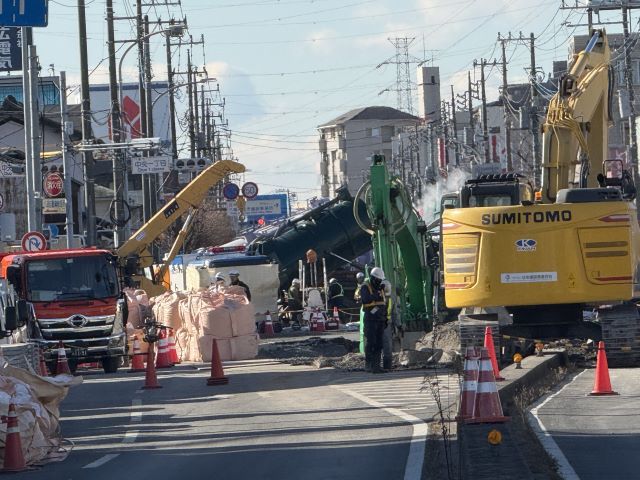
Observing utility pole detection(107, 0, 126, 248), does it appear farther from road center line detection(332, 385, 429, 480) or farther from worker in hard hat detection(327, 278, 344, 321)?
road center line detection(332, 385, 429, 480)

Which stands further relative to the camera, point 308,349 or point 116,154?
point 116,154

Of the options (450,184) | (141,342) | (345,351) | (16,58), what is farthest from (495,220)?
(16,58)

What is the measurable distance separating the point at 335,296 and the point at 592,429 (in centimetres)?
3521

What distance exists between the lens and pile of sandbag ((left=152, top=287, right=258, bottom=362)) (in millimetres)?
31938

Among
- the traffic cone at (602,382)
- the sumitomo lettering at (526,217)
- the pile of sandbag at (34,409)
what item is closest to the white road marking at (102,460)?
the pile of sandbag at (34,409)

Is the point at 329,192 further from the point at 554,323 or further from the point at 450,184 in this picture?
the point at 554,323

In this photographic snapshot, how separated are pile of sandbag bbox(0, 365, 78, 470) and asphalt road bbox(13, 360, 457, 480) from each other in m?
0.27

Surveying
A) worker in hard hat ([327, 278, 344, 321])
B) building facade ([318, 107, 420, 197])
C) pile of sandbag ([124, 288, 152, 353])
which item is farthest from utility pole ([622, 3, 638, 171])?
building facade ([318, 107, 420, 197])

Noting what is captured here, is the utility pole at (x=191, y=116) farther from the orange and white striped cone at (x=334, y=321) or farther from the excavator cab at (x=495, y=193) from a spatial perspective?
the excavator cab at (x=495, y=193)

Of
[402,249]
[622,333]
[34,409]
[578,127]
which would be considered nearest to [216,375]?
[402,249]

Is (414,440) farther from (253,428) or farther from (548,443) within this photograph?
(253,428)

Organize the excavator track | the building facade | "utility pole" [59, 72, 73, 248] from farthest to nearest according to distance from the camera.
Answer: the building facade, "utility pole" [59, 72, 73, 248], the excavator track

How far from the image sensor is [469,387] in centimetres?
1494

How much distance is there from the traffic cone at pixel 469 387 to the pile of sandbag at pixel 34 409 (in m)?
4.31
